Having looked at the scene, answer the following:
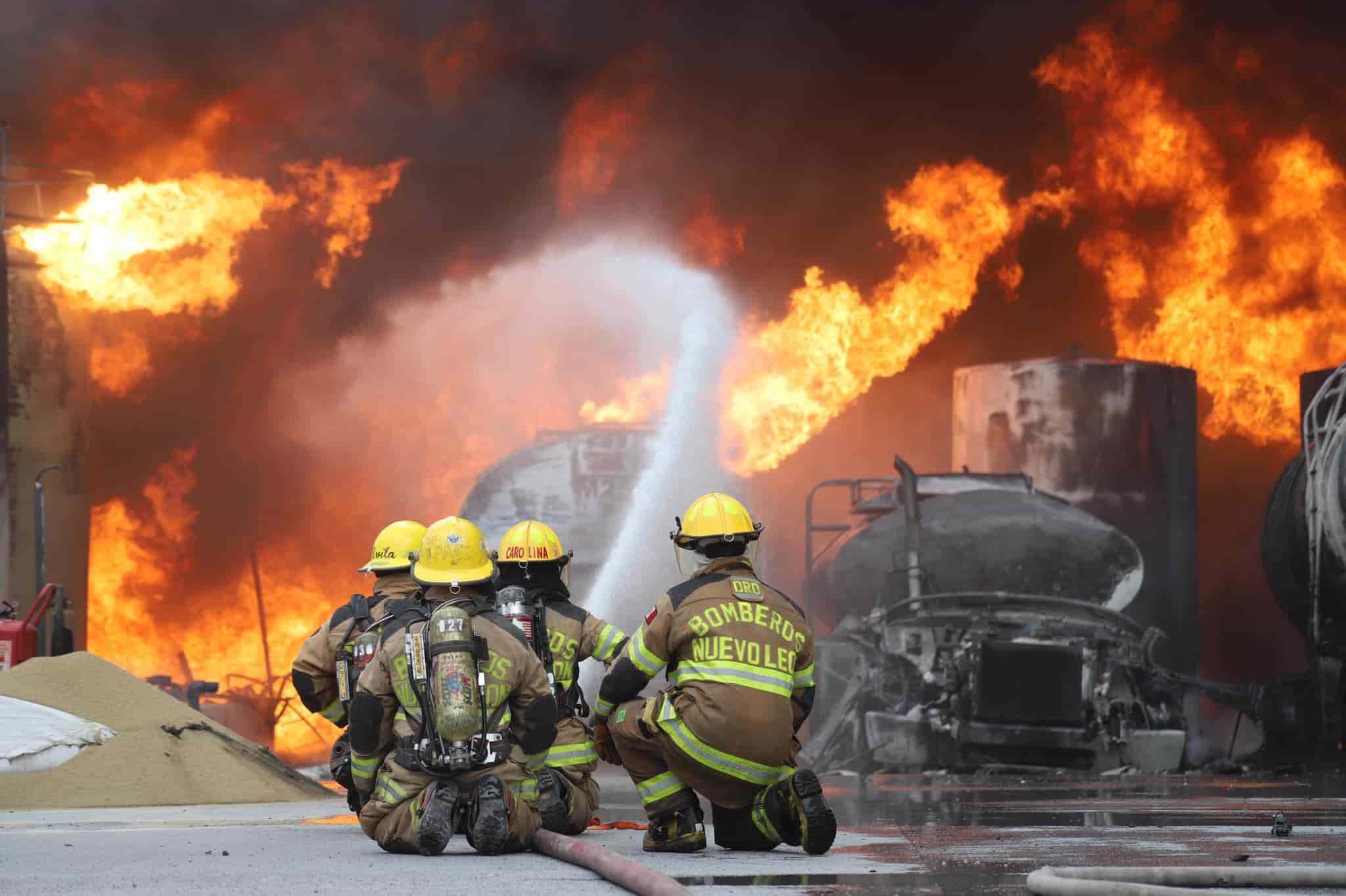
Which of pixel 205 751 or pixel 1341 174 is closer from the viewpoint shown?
pixel 205 751

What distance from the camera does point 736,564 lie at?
7258 millimetres

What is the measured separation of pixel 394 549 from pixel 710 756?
8.26 feet

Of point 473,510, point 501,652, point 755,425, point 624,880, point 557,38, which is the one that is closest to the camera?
point 624,880

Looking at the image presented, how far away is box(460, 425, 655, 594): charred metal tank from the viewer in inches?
936

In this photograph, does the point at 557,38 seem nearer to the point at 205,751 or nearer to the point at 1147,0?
the point at 1147,0

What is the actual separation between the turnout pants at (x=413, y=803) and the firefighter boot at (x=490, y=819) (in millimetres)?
56

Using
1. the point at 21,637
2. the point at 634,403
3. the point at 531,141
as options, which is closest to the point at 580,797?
the point at 21,637

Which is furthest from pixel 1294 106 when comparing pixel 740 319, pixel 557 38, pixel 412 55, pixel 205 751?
pixel 205 751

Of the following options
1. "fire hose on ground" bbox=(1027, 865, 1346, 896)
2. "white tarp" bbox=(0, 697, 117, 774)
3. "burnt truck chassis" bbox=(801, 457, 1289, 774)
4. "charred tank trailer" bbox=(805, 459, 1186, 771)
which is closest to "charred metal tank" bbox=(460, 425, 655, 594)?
"charred tank trailer" bbox=(805, 459, 1186, 771)

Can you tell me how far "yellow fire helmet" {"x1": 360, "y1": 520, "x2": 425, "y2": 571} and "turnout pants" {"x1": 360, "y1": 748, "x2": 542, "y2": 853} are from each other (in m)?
1.62

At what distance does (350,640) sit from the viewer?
8406 mm

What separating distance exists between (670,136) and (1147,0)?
860cm

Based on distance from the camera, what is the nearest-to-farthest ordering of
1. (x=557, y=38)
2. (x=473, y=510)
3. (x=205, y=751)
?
(x=205, y=751) → (x=473, y=510) → (x=557, y=38)

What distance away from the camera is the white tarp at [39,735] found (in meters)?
11.5
